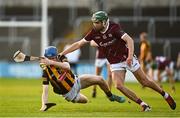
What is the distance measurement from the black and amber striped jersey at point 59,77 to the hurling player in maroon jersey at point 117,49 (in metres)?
0.51

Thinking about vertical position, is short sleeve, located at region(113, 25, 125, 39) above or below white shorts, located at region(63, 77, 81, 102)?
above

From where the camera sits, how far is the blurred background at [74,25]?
40.9 meters

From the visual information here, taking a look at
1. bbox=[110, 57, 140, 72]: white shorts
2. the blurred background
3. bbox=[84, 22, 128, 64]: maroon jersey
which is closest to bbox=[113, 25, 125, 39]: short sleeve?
bbox=[84, 22, 128, 64]: maroon jersey

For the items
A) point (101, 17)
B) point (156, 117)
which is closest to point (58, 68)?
point (101, 17)

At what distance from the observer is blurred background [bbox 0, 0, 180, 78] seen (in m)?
40.9

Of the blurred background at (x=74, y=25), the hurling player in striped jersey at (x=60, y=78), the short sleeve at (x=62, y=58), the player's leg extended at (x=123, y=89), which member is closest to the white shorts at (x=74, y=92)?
the hurling player in striped jersey at (x=60, y=78)

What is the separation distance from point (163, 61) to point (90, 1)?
12.0 m

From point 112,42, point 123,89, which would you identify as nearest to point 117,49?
point 112,42

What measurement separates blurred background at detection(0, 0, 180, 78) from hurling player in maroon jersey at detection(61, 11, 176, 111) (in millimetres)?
Answer: 22097

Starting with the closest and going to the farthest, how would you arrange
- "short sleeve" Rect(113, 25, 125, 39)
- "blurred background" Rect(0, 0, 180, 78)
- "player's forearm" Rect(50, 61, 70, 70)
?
"player's forearm" Rect(50, 61, 70, 70)
"short sleeve" Rect(113, 25, 125, 39)
"blurred background" Rect(0, 0, 180, 78)

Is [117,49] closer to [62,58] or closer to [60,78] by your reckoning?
[62,58]

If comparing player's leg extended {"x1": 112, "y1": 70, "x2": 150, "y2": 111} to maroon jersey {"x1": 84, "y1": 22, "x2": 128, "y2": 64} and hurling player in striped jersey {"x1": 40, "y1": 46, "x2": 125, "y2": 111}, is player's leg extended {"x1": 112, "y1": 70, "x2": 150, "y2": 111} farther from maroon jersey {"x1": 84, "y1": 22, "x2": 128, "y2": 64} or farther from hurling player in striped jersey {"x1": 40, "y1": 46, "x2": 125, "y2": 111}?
hurling player in striped jersey {"x1": 40, "y1": 46, "x2": 125, "y2": 111}

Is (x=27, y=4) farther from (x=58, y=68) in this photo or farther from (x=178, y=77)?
(x=58, y=68)

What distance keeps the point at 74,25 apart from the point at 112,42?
24752 millimetres
